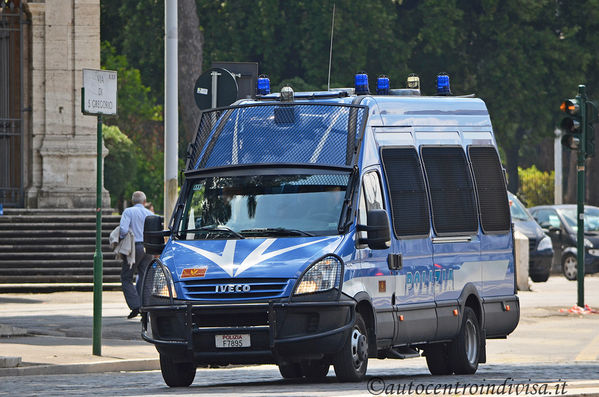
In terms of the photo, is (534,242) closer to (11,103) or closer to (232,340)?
(11,103)

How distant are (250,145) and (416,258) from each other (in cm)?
189

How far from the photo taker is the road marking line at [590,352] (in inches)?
704

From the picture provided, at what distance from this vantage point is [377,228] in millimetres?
13281

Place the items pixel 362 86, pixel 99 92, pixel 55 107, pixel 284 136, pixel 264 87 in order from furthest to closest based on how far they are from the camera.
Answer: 1. pixel 55 107
2. pixel 99 92
3. pixel 264 87
4. pixel 362 86
5. pixel 284 136

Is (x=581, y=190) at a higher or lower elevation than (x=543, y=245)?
higher

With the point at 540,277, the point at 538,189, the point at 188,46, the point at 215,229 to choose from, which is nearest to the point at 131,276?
the point at 215,229

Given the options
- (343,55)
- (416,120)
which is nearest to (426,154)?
(416,120)

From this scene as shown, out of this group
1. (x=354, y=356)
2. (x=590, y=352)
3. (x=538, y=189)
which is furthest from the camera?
(x=538, y=189)

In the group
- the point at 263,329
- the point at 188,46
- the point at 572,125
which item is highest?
the point at 188,46

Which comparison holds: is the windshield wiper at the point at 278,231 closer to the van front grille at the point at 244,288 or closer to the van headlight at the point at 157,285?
the van front grille at the point at 244,288

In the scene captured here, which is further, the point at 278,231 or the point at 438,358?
the point at 438,358

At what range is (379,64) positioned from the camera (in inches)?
1923
